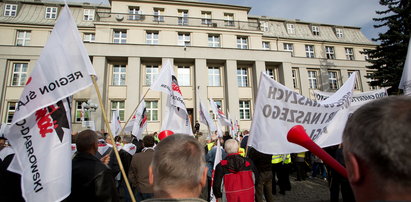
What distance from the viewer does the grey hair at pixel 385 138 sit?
72cm

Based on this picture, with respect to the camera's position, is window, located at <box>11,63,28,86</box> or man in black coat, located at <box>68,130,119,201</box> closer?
man in black coat, located at <box>68,130,119,201</box>

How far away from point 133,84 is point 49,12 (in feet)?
52.7

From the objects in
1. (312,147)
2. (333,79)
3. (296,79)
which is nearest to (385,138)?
(312,147)

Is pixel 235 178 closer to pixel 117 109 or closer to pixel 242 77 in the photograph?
pixel 117 109

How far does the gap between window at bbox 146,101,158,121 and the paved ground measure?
15428 mm

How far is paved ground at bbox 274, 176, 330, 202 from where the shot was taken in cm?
599

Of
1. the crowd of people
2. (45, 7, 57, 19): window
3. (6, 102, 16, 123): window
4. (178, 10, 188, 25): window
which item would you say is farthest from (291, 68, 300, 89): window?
(45, 7, 57, 19): window

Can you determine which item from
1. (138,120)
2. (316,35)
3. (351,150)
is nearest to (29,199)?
(351,150)

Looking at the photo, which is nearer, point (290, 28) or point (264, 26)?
point (264, 26)

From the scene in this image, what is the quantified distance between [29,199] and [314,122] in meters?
3.72

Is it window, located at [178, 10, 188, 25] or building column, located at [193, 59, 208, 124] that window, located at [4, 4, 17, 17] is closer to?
window, located at [178, 10, 188, 25]

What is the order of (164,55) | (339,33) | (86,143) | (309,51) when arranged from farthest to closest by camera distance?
(339,33) → (309,51) → (164,55) → (86,143)

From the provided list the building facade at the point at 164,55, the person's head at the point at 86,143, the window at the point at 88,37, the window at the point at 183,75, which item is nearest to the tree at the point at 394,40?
the building facade at the point at 164,55

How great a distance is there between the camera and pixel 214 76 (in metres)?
23.3
